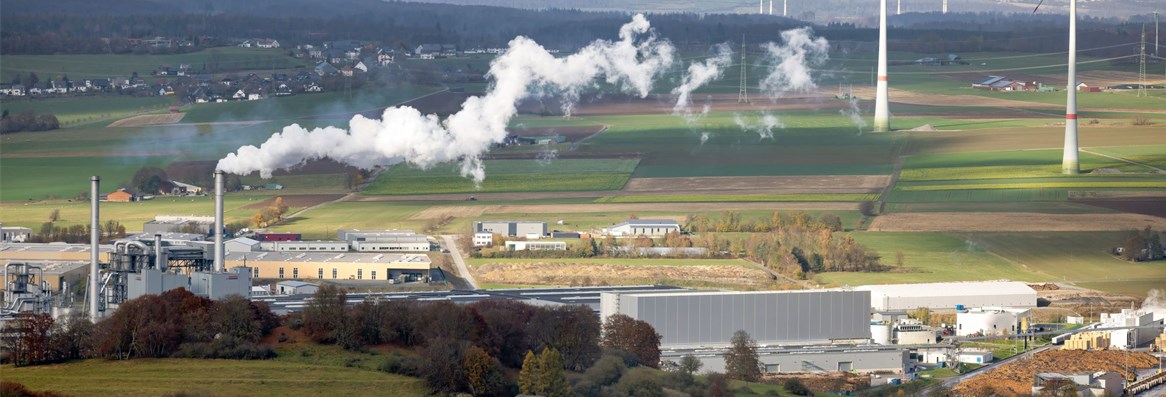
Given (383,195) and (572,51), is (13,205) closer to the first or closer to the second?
(383,195)

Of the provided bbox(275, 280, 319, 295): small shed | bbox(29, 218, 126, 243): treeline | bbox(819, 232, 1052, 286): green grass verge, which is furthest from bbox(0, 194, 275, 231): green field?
bbox(819, 232, 1052, 286): green grass verge

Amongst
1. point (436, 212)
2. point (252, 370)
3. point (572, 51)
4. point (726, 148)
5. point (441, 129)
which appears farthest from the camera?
point (572, 51)

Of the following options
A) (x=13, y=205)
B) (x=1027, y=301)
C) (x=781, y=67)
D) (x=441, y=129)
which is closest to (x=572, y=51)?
(x=781, y=67)

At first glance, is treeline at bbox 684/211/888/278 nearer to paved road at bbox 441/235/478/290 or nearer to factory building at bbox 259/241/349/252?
paved road at bbox 441/235/478/290

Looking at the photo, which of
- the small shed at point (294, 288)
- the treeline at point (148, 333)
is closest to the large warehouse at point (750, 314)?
the small shed at point (294, 288)

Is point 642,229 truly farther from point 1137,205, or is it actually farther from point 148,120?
point 148,120

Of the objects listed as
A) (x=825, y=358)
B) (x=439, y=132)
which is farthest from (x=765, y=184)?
(x=825, y=358)
